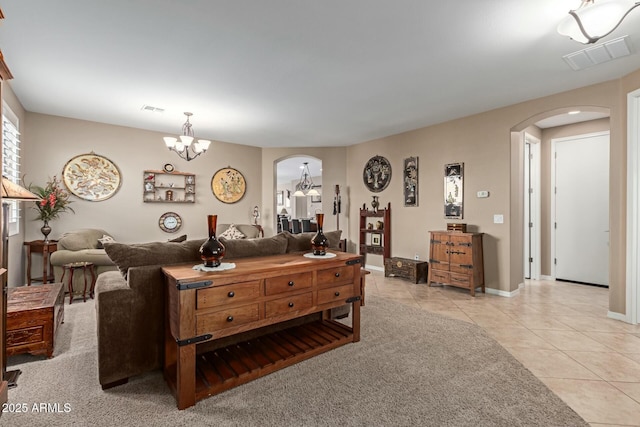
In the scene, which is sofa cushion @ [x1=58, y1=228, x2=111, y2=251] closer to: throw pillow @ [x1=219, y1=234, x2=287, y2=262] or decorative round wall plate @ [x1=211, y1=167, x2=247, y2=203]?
decorative round wall plate @ [x1=211, y1=167, x2=247, y2=203]

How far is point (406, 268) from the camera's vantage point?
211 inches

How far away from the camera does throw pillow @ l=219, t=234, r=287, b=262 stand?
263 cm

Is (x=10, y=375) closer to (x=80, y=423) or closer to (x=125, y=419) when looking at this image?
(x=80, y=423)

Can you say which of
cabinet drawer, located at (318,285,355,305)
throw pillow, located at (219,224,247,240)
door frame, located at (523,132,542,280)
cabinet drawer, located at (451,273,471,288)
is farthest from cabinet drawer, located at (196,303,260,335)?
door frame, located at (523,132,542,280)

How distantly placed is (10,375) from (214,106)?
352cm

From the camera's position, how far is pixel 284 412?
1860mm

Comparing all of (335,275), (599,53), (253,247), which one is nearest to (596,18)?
(599,53)

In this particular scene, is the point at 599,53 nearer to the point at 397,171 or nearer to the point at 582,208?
the point at 582,208

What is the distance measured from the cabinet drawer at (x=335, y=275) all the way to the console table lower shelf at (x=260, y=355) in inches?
20.9

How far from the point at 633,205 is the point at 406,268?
2.95m

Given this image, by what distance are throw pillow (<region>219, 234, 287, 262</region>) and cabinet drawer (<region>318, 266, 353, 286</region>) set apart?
1.83ft

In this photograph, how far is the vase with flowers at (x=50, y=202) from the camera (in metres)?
4.46

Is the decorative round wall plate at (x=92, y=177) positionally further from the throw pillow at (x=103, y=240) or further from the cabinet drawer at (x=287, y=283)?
the cabinet drawer at (x=287, y=283)

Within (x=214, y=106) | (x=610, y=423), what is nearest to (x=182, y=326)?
(x=610, y=423)
